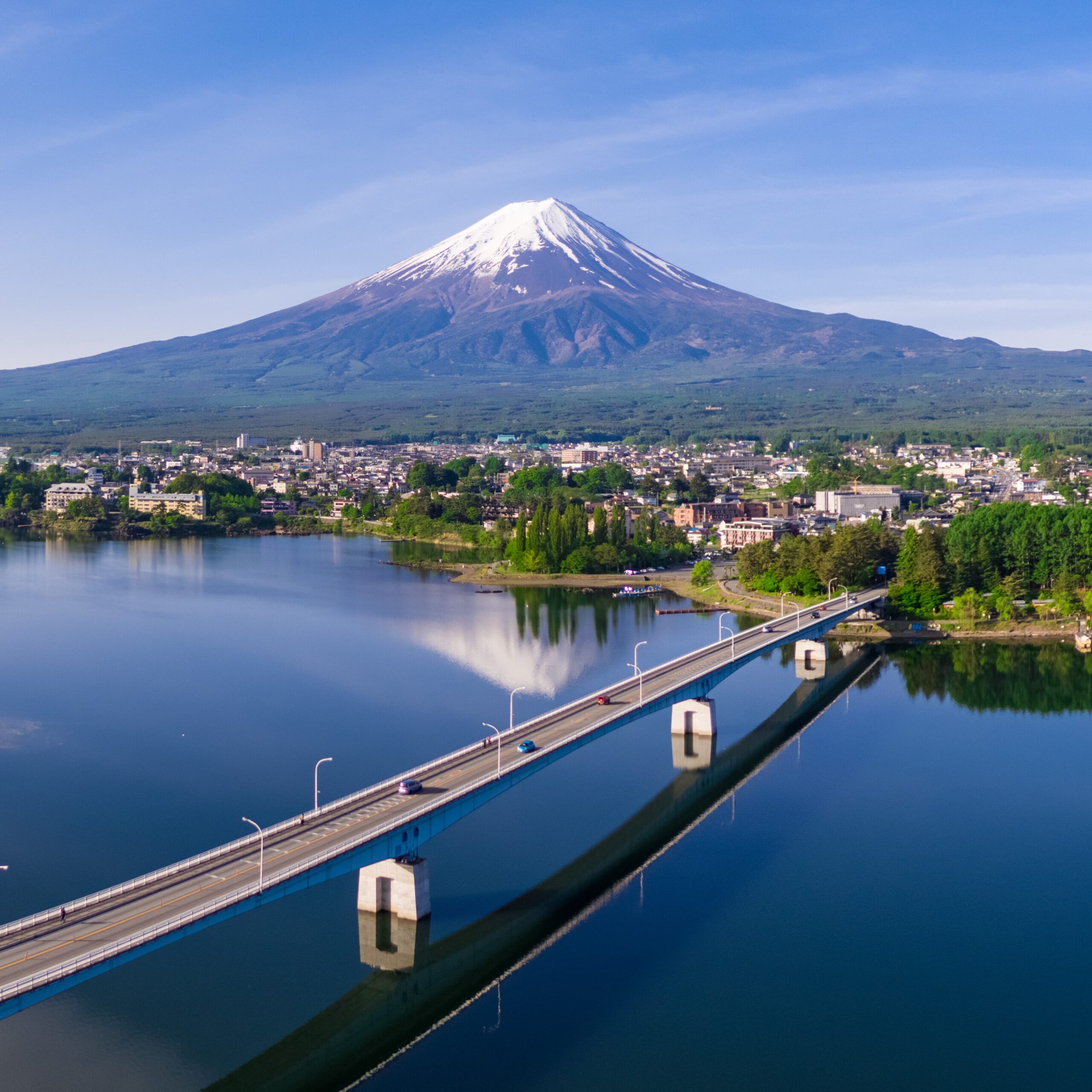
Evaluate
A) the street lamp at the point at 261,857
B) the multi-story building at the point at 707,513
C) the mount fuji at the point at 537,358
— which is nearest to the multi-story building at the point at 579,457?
the multi-story building at the point at 707,513

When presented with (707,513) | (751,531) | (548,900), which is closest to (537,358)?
(707,513)

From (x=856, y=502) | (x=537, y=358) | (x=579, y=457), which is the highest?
(x=537, y=358)

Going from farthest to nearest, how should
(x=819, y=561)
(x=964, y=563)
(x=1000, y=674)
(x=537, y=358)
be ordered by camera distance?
(x=537, y=358), (x=819, y=561), (x=964, y=563), (x=1000, y=674)

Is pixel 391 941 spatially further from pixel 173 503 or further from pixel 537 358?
pixel 537 358

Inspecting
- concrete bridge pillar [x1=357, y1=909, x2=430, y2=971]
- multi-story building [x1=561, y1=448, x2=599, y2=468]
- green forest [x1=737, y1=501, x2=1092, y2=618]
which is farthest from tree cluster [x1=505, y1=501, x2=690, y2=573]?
multi-story building [x1=561, y1=448, x2=599, y2=468]

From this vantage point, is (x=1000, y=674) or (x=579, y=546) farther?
(x=579, y=546)

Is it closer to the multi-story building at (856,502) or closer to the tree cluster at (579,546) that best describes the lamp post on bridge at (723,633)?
the tree cluster at (579,546)
